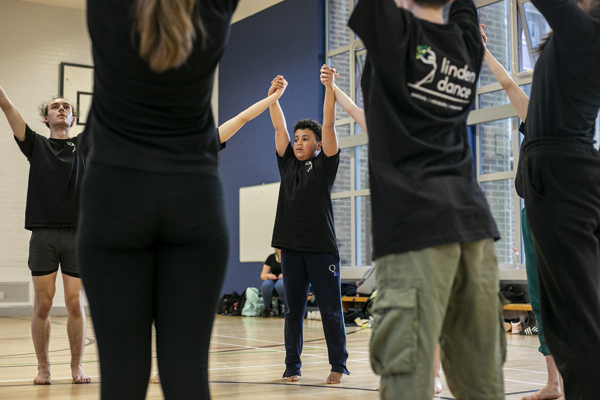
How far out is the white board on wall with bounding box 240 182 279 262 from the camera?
37.9 feet

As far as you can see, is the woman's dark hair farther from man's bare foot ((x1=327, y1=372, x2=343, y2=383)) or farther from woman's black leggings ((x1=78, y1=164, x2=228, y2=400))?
man's bare foot ((x1=327, y1=372, x2=343, y2=383))

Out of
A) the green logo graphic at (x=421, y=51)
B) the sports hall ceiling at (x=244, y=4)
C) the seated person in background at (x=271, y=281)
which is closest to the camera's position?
the green logo graphic at (x=421, y=51)

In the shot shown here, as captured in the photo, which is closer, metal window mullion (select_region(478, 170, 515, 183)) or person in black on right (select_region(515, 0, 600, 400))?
person in black on right (select_region(515, 0, 600, 400))

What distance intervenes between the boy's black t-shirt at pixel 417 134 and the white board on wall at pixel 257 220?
978cm

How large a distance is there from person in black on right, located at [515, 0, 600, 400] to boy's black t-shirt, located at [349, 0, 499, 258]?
52 cm

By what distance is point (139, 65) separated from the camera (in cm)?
129

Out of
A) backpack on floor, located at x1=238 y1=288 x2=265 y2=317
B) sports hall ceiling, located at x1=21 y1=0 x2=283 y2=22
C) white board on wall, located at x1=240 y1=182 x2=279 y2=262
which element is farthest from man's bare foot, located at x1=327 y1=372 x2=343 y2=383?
sports hall ceiling, located at x1=21 y1=0 x2=283 y2=22

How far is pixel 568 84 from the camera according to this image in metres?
2.05

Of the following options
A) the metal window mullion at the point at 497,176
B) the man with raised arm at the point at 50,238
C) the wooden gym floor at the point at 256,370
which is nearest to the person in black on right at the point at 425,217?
the wooden gym floor at the point at 256,370

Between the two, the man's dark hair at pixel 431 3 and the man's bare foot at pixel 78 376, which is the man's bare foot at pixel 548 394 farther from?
the man's bare foot at pixel 78 376

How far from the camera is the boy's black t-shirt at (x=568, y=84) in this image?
1.98m

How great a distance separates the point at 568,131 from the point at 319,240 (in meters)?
2.10

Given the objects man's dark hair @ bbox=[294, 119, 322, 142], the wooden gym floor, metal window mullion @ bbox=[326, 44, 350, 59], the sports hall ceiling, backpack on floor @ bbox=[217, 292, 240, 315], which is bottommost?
backpack on floor @ bbox=[217, 292, 240, 315]

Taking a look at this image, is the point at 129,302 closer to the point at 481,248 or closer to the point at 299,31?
the point at 481,248
